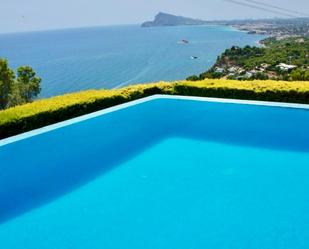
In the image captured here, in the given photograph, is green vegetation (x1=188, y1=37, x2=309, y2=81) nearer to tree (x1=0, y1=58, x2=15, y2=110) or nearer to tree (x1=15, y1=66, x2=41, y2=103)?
tree (x1=15, y1=66, x2=41, y2=103)

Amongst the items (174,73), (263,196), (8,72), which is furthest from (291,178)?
(174,73)

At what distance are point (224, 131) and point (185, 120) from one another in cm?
92

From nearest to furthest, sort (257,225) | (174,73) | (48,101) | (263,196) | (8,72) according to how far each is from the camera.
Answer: (257,225) < (263,196) < (48,101) < (8,72) < (174,73)

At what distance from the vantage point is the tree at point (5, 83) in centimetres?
1764

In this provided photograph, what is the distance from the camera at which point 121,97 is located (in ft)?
23.4

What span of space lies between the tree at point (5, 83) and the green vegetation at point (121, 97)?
495 inches

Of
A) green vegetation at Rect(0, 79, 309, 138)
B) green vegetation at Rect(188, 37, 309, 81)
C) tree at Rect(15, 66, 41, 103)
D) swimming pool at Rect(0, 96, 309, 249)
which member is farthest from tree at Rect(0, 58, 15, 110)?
green vegetation at Rect(188, 37, 309, 81)

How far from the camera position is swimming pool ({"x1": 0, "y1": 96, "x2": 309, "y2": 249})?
130 inches

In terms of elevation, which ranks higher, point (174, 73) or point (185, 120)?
point (185, 120)

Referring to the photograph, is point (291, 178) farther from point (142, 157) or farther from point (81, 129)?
point (81, 129)

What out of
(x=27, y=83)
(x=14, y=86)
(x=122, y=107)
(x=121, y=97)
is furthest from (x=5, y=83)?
(x=122, y=107)

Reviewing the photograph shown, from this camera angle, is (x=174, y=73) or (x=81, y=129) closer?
(x=81, y=129)

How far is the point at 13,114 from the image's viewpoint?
5.44 meters

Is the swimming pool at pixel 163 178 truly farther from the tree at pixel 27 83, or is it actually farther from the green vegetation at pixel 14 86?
the tree at pixel 27 83
